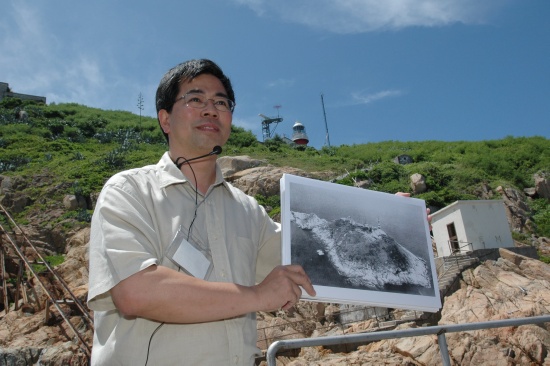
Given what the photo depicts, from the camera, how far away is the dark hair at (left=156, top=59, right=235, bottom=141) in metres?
2.44

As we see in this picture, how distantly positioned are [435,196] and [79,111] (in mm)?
40887

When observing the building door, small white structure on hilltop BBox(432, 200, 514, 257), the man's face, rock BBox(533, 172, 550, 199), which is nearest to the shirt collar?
the man's face

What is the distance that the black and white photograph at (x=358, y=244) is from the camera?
2449 millimetres

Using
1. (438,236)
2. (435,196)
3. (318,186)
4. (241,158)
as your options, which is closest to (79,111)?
(241,158)

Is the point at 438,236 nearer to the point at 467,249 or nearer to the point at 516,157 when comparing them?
the point at 467,249

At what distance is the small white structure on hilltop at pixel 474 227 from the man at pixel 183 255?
1915 cm

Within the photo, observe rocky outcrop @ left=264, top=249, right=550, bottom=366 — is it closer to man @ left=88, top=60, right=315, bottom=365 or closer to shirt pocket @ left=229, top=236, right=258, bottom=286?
shirt pocket @ left=229, top=236, right=258, bottom=286

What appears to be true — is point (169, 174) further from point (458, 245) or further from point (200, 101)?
point (458, 245)

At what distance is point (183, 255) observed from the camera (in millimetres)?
1956

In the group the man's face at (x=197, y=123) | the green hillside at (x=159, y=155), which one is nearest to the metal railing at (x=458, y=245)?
the green hillside at (x=159, y=155)

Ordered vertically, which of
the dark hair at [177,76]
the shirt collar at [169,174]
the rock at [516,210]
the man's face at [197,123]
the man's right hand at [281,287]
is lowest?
the man's right hand at [281,287]

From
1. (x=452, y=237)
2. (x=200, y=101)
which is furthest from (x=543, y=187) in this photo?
(x=200, y=101)

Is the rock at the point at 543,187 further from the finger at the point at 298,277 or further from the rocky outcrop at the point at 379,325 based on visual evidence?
the finger at the point at 298,277

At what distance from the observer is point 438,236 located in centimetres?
2227
